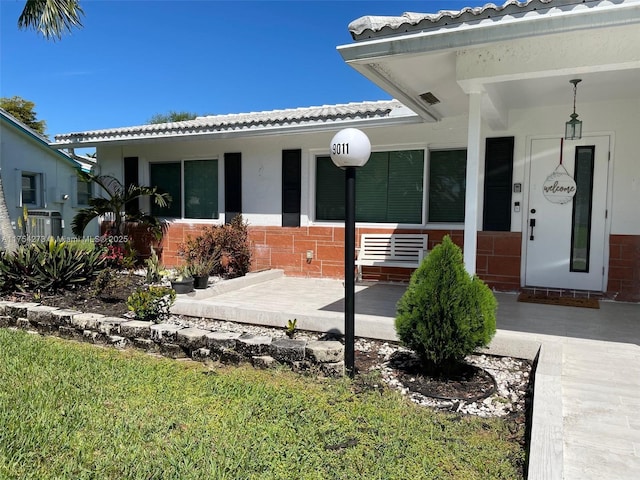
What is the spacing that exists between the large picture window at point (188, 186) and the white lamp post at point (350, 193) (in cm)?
631

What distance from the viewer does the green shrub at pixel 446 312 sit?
12.1 feet

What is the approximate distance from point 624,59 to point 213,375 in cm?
475

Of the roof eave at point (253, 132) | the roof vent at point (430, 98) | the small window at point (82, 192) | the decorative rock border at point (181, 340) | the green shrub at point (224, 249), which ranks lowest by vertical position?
the decorative rock border at point (181, 340)

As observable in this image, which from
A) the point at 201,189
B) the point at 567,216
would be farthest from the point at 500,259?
the point at 201,189

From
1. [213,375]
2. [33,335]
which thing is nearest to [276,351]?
[213,375]

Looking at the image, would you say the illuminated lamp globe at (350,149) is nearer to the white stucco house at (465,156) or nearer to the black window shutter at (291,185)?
the white stucco house at (465,156)

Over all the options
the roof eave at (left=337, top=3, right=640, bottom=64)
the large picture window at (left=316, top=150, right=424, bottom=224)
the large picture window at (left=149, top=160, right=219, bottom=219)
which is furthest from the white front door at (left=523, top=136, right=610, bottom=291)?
the large picture window at (left=149, top=160, right=219, bottom=219)

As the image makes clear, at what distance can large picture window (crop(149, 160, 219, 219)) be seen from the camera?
9844 mm

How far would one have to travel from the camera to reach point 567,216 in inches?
271

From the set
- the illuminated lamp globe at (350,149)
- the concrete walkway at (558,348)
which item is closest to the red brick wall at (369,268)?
the concrete walkway at (558,348)

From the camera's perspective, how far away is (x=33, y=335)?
523 centimetres

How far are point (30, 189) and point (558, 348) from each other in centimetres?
2069

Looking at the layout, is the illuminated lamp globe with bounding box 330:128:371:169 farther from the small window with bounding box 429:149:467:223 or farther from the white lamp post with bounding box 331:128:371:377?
the small window with bounding box 429:149:467:223

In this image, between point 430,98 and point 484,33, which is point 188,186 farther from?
point 484,33
